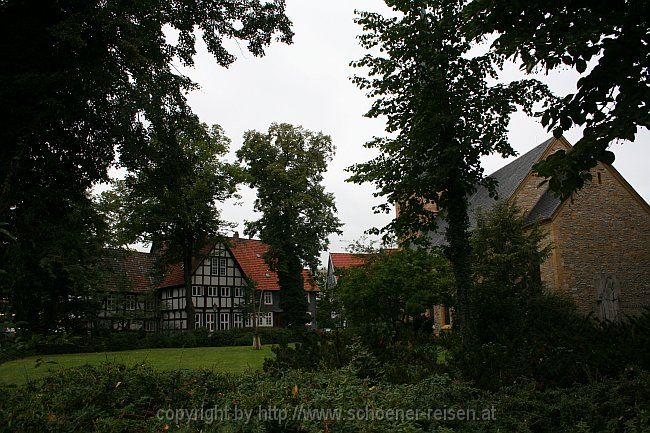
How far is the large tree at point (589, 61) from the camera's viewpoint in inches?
216

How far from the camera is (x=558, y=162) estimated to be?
566 centimetres

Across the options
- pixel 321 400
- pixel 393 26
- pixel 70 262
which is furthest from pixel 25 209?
pixel 70 262

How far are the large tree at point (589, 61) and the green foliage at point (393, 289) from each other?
10.4m

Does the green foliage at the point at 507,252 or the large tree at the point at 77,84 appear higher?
the large tree at the point at 77,84

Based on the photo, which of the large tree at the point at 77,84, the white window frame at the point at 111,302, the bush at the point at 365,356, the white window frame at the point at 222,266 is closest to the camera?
the bush at the point at 365,356

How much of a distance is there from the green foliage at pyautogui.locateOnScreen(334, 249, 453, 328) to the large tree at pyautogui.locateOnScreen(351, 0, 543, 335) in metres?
2.50

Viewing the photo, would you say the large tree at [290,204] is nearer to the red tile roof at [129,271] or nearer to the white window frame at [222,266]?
the white window frame at [222,266]

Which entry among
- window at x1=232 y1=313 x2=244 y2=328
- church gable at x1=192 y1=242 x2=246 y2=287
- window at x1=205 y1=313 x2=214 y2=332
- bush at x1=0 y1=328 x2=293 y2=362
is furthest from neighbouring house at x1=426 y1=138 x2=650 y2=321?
window at x1=205 y1=313 x2=214 y2=332

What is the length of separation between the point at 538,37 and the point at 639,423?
431 centimetres

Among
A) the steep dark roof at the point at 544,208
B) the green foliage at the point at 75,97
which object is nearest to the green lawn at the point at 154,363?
the green foliage at the point at 75,97

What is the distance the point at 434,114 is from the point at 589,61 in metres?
6.25

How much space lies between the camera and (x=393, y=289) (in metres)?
16.4

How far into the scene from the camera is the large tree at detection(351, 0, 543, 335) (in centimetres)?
1248

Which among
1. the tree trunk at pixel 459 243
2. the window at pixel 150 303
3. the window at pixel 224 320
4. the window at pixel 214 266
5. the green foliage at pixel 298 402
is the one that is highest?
the window at pixel 214 266
